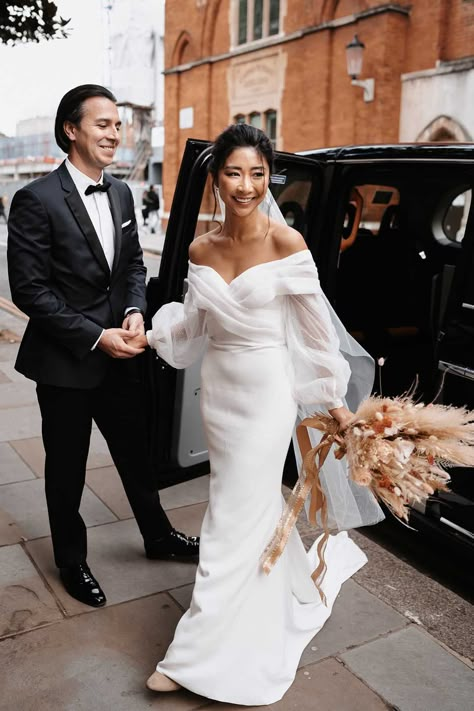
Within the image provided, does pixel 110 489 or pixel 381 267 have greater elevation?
pixel 381 267

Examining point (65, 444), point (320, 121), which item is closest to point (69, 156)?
point (65, 444)

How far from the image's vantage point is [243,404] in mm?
2559

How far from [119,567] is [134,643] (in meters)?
0.65

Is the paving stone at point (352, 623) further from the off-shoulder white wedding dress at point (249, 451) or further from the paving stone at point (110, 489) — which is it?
the paving stone at point (110, 489)

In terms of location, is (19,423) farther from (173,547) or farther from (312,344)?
(312,344)

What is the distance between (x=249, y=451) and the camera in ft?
8.33

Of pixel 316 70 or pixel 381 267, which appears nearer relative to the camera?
pixel 381 267

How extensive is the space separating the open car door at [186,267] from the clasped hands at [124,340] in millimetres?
656

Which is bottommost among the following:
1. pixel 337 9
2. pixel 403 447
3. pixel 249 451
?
pixel 249 451

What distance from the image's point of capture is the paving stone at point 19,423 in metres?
5.37

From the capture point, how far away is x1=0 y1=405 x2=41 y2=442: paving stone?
5371 mm

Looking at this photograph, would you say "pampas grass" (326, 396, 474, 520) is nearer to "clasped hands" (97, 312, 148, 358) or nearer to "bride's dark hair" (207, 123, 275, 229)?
"bride's dark hair" (207, 123, 275, 229)

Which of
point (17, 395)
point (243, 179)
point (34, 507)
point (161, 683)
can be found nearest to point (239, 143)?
point (243, 179)

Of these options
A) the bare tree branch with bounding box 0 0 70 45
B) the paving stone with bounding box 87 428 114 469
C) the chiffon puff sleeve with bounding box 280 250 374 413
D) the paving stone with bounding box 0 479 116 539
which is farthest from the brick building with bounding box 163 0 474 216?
the chiffon puff sleeve with bounding box 280 250 374 413
